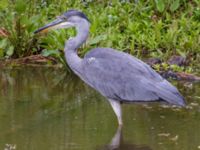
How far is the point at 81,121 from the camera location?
688 centimetres

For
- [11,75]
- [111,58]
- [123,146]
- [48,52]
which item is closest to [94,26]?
[48,52]

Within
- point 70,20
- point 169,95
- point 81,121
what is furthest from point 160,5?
point 169,95

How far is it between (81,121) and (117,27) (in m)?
3.52

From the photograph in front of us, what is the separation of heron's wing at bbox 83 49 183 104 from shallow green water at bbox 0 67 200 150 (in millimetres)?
331

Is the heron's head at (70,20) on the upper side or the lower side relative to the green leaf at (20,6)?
lower

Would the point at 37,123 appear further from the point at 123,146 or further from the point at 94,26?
the point at 94,26

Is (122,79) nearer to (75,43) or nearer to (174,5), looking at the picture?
(75,43)

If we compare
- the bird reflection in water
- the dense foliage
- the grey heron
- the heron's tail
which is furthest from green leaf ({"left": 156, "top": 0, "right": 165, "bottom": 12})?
the bird reflection in water

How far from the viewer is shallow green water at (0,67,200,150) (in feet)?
20.7

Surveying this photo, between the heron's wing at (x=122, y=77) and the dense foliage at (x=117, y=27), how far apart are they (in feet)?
6.87

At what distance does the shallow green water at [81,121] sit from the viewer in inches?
248

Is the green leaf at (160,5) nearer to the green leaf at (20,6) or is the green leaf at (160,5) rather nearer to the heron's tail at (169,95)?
the green leaf at (20,6)

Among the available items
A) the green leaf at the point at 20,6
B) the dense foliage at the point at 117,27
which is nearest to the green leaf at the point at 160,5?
the dense foliage at the point at 117,27

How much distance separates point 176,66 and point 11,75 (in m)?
2.14
